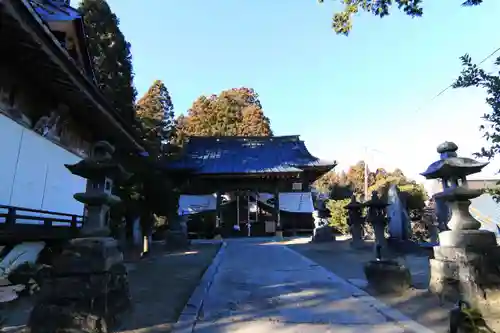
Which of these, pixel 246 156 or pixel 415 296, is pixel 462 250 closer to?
pixel 415 296

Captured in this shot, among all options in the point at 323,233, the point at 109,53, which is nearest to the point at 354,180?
the point at 323,233

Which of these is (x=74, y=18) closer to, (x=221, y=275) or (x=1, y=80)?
(x=1, y=80)

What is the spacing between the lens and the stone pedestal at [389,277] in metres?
5.84

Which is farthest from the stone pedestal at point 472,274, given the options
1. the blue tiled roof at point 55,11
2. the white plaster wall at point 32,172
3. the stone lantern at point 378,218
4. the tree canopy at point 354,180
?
the tree canopy at point 354,180

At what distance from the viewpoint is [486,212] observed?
1642cm

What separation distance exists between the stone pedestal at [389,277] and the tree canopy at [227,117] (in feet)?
112

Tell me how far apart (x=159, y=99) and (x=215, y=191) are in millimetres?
11350

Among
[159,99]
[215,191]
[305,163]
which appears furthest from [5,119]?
[159,99]

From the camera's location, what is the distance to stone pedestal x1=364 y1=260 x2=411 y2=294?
584cm

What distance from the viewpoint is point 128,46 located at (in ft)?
47.0

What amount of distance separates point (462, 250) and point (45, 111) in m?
8.23

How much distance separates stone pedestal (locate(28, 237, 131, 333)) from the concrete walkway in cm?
115

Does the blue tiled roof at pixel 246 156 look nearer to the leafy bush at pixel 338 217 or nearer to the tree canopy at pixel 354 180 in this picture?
the leafy bush at pixel 338 217

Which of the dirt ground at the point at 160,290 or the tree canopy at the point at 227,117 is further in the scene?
the tree canopy at the point at 227,117
